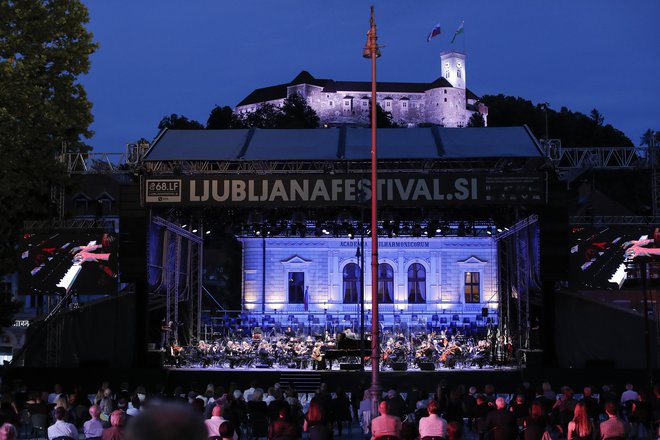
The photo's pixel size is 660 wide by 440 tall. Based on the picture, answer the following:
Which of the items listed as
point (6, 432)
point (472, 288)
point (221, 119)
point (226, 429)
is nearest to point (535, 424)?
point (226, 429)

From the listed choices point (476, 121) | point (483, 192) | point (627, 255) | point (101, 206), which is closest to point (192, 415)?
point (483, 192)

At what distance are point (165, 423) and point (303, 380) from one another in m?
25.4

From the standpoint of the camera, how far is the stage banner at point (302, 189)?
26375 millimetres

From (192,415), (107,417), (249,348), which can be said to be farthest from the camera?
(249,348)

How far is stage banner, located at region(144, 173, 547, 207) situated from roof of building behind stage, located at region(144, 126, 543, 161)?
66 cm

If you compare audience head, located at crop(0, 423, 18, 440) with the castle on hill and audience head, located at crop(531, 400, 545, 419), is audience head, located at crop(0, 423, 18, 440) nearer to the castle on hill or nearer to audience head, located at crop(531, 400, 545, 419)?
audience head, located at crop(531, 400, 545, 419)

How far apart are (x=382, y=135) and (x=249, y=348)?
28.4 feet

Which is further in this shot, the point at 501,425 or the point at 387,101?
the point at 387,101

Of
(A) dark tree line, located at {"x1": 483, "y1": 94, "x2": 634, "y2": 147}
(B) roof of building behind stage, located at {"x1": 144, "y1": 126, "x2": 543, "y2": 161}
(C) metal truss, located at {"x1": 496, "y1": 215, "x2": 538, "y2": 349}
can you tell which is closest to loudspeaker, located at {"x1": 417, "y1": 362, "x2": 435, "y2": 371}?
(C) metal truss, located at {"x1": 496, "y1": 215, "x2": 538, "y2": 349}

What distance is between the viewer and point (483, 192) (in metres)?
26.2

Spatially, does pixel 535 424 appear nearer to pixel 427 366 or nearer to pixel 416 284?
pixel 427 366

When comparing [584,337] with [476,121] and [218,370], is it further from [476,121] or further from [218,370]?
[476,121]

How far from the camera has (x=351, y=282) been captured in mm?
42719

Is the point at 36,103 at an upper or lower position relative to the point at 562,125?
lower
